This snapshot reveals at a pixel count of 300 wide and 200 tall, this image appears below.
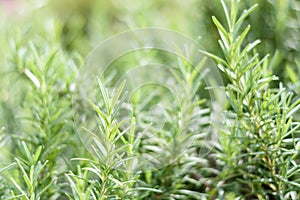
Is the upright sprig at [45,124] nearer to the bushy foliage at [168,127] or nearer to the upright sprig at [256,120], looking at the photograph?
the bushy foliage at [168,127]

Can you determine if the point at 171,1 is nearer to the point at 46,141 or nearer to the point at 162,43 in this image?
the point at 162,43

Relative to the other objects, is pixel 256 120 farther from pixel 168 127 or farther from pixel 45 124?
pixel 45 124

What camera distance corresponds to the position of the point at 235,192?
496 millimetres

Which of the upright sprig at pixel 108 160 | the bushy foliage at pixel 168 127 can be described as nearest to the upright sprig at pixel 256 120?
the bushy foliage at pixel 168 127

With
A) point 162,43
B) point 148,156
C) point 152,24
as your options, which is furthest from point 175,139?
point 152,24

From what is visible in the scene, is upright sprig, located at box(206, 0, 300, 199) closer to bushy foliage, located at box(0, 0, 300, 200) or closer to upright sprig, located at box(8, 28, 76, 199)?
bushy foliage, located at box(0, 0, 300, 200)

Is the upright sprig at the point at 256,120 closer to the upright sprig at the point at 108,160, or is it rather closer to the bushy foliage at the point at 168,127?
the bushy foliage at the point at 168,127

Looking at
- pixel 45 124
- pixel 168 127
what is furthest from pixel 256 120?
pixel 45 124

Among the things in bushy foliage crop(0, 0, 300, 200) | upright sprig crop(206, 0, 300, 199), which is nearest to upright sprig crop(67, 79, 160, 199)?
bushy foliage crop(0, 0, 300, 200)

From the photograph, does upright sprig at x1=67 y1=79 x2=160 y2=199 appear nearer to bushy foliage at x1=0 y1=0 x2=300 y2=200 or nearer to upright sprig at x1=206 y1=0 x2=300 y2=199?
bushy foliage at x1=0 y1=0 x2=300 y2=200

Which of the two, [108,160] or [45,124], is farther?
[45,124]

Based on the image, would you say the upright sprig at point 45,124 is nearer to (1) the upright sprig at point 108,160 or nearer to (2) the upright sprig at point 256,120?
(1) the upright sprig at point 108,160

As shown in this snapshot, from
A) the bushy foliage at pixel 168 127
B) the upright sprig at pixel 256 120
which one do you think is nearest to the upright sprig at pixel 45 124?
the bushy foliage at pixel 168 127

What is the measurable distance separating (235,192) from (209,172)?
2.1 inches
